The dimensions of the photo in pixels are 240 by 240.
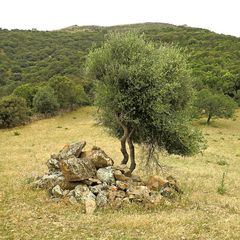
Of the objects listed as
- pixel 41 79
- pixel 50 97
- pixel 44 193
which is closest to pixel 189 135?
pixel 44 193

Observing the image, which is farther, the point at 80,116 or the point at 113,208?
the point at 80,116

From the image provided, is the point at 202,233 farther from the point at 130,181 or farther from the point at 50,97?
the point at 50,97

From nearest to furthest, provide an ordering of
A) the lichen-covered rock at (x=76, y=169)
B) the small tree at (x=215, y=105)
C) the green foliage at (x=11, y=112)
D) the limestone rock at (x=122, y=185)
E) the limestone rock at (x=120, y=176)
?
1. the limestone rock at (x=122, y=185)
2. the lichen-covered rock at (x=76, y=169)
3. the limestone rock at (x=120, y=176)
4. the green foliage at (x=11, y=112)
5. the small tree at (x=215, y=105)

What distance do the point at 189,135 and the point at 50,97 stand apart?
46550mm

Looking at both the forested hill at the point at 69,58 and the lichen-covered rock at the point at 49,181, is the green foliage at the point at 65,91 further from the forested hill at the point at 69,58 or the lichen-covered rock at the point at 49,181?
the lichen-covered rock at the point at 49,181

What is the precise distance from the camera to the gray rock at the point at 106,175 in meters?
18.8

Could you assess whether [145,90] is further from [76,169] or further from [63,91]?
[63,91]

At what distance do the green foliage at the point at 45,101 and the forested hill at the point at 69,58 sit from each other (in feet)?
37.0

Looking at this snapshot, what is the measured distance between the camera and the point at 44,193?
61.4ft

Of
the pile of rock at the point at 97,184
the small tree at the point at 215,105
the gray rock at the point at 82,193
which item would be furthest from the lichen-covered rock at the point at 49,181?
the small tree at the point at 215,105

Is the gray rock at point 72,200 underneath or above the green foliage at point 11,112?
above

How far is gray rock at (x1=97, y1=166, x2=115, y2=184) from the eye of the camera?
1884 cm

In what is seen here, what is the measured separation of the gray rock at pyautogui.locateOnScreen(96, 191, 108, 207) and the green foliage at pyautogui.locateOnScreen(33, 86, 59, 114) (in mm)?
49093

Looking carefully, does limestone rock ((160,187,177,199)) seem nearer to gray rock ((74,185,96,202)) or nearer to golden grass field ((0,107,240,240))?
golden grass field ((0,107,240,240))
